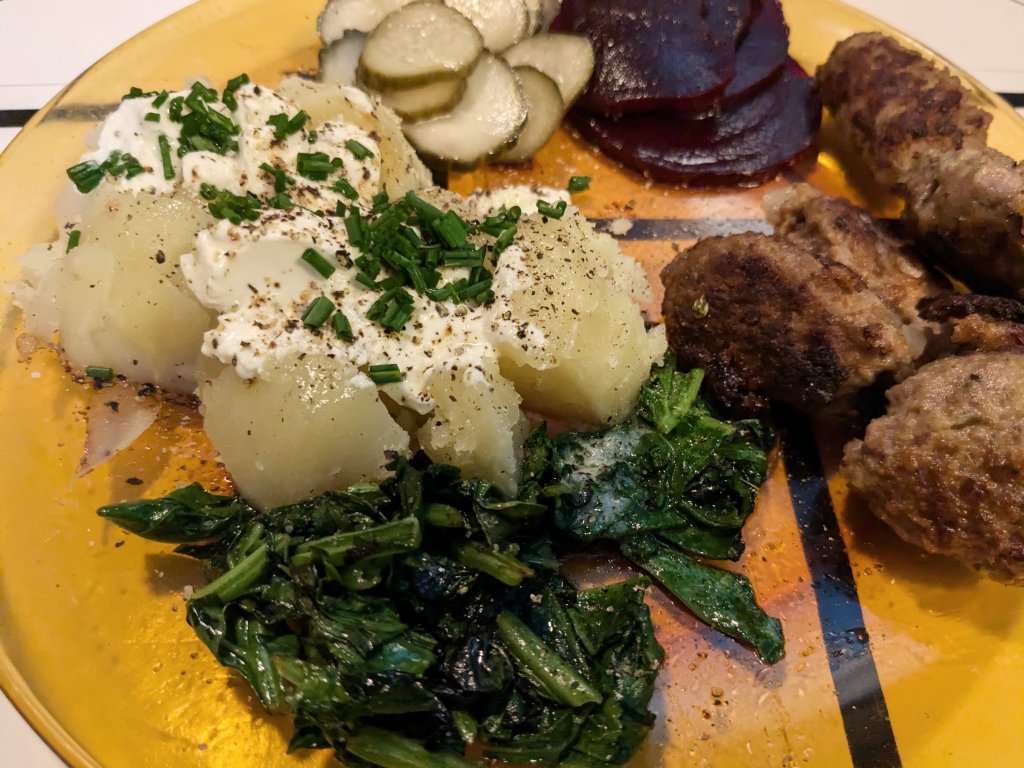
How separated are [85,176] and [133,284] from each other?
41cm

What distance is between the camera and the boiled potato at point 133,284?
2332 millimetres

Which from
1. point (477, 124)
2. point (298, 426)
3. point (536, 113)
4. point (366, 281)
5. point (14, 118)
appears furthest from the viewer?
point (14, 118)

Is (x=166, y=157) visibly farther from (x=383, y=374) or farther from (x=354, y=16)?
(x=354, y=16)

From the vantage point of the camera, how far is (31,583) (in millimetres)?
2176

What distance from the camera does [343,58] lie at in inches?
129

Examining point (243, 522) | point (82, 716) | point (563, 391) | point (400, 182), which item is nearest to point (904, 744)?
point (563, 391)

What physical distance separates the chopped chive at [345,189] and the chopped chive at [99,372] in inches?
37.4

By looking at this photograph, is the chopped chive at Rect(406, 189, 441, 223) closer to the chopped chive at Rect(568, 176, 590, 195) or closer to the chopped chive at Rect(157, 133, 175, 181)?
the chopped chive at Rect(157, 133, 175, 181)

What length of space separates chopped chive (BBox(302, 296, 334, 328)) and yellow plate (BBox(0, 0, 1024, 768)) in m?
0.64

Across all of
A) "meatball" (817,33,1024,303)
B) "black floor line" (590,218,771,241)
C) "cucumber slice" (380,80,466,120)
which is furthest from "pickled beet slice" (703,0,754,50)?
"cucumber slice" (380,80,466,120)

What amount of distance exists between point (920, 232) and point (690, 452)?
1.22 metres

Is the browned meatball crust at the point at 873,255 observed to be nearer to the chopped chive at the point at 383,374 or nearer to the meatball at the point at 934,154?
the meatball at the point at 934,154

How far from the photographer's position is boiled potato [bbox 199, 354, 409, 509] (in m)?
2.14

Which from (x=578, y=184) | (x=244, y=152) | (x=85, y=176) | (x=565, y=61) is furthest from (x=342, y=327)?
(x=565, y=61)
